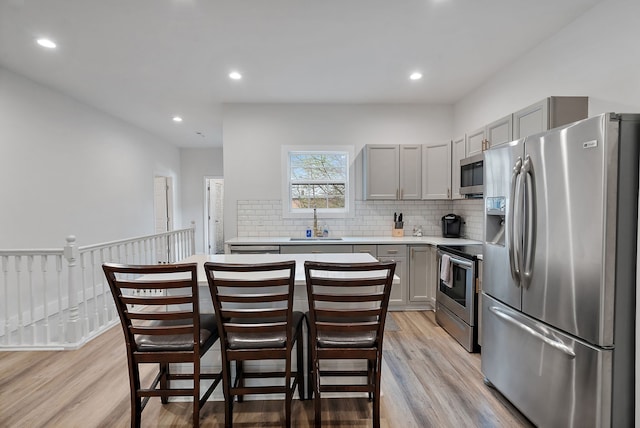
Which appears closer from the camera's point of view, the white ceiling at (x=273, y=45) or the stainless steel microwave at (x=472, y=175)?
the white ceiling at (x=273, y=45)

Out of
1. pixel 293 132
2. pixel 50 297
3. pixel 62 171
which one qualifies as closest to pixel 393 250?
pixel 293 132

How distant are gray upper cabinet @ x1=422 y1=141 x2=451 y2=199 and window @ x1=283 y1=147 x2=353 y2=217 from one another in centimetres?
106

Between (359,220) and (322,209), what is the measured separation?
569mm

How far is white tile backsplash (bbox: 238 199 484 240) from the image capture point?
15.3ft

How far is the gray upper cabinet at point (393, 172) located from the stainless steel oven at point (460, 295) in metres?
1.02

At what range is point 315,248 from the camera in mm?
3969

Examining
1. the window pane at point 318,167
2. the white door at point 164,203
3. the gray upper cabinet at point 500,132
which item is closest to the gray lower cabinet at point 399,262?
the window pane at point 318,167

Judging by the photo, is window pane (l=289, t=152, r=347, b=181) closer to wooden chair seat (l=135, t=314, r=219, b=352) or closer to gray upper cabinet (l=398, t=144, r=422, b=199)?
gray upper cabinet (l=398, t=144, r=422, b=199)

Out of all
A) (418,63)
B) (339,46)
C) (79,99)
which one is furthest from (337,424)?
(79,99)

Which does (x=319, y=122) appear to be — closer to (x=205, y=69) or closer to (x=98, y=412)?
(x=205, y=69)

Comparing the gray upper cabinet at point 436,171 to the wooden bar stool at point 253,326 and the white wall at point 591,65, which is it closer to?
the white wall at point 591,65

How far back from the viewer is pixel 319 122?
4672 mm

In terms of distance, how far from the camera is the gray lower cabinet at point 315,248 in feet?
13.0

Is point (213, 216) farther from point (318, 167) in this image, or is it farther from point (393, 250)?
point (393, 250)
